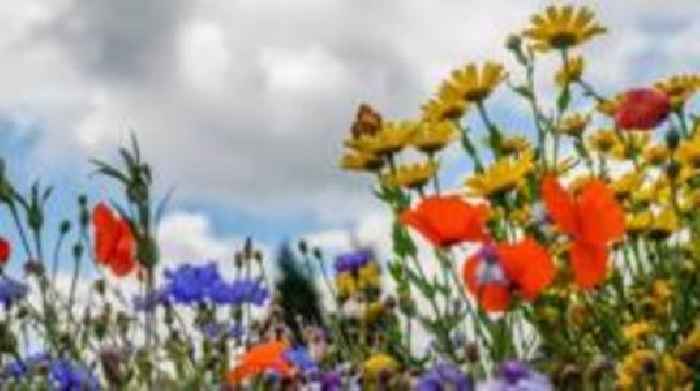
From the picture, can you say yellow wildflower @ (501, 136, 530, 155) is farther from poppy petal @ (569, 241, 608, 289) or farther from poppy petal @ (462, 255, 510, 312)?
poppy petal @ (462, 255, 510, 312)

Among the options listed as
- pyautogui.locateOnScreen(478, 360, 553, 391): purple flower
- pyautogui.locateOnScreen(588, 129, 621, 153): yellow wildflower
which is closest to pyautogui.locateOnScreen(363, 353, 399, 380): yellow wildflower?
pyautogui.locateOnScreen(478, 360, 553, 391): purple flower

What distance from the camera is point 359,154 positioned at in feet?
14.1

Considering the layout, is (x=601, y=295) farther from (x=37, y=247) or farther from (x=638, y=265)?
Answer: (x=37, y=247)

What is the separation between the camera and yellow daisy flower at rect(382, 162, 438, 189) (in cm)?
427

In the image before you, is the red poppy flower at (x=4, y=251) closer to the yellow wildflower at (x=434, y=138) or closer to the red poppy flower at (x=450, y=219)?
the yellow wildflower at (x=434, y=138)

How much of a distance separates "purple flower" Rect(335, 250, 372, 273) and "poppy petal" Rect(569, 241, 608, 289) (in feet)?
6.52

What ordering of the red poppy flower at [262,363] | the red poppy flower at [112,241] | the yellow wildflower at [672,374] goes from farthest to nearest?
the red poppy flower at [112,241]
the red poppy flower at [262,363]
the yellow wildflower at [672,374]

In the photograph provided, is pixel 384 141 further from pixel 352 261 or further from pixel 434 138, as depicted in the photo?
pixel 352 261

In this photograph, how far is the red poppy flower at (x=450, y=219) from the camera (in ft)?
10.2

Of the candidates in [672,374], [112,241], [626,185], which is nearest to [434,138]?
[626,185]

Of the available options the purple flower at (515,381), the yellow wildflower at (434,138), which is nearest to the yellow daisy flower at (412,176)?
the yellow wildflower at (434,138)

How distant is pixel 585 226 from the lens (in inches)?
119

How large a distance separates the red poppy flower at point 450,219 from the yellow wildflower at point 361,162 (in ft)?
3.60

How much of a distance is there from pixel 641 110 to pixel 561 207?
4.37 feet
